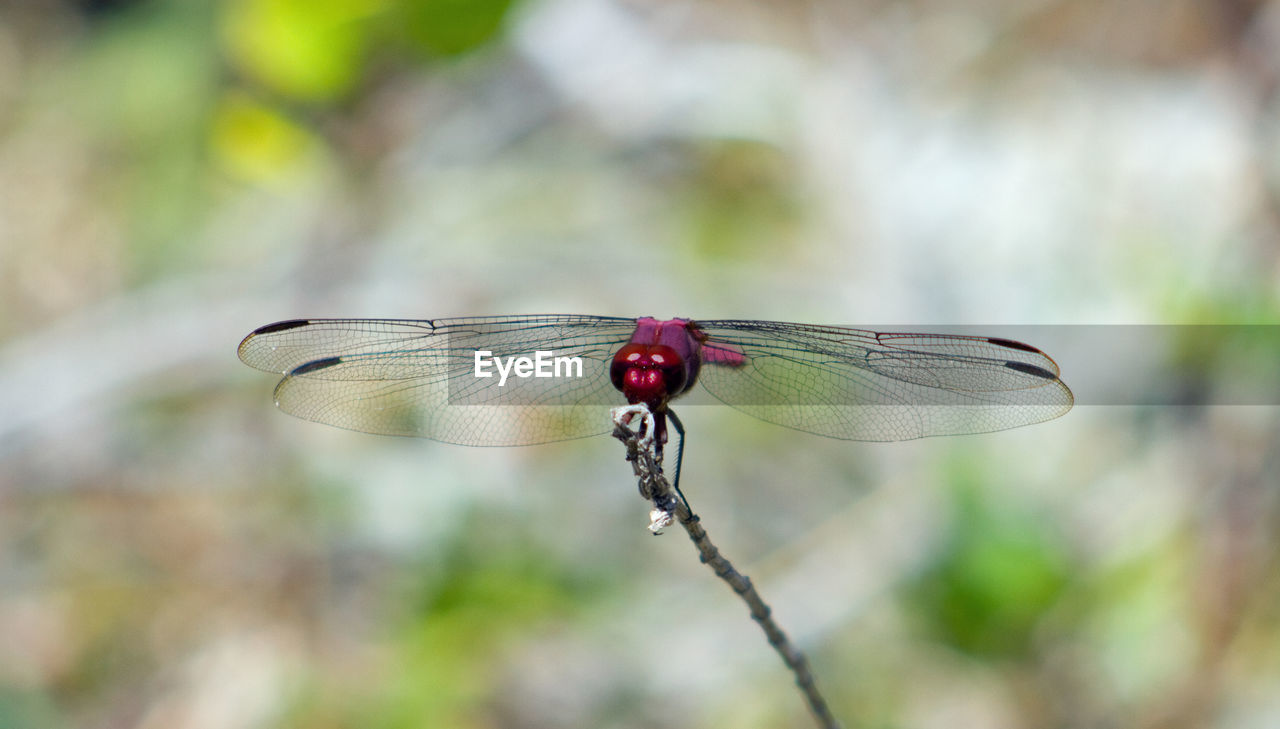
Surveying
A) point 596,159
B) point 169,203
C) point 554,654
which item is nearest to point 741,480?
point 554,654

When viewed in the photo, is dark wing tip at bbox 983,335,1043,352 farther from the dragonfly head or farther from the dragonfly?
the dragonfly head

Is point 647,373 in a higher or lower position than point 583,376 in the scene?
lower

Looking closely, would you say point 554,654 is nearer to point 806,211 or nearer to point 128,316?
point 128,316

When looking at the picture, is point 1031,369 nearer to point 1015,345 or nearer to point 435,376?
point 1015,345

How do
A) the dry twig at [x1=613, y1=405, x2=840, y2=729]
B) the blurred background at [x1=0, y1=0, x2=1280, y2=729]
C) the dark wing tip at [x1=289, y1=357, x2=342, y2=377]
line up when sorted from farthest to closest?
1. the blurred background at [x1=0, y1=0, x2=1280, y2=729]
2. the dark wing tip at [x1=289, y1=357, x2=342, y2=377]
3. the dry twig at [x1=613, y1=405, x2=840, y2=729]

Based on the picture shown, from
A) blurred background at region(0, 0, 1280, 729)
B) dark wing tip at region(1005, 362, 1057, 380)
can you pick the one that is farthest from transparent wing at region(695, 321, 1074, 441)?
blurred background at region(0, 0, 1280, 729)

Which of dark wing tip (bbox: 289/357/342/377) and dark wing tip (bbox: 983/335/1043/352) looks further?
dark wing tip (bbox: 289/357/342/377)

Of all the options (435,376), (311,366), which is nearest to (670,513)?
(435,376)

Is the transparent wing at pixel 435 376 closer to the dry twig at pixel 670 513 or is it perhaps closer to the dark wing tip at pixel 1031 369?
the dry twig at pixel 670 513
